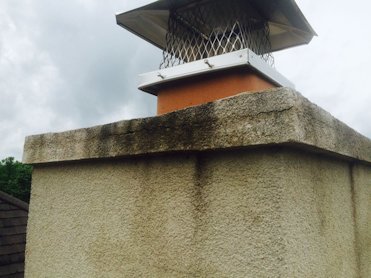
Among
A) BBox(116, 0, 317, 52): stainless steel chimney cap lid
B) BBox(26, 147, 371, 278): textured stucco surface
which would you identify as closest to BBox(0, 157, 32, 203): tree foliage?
BBox(116, 0, 317, 52): stainless steel chimney cap lid

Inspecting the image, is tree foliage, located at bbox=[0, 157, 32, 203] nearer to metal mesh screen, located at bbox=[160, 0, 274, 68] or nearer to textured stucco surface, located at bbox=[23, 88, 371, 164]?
metal mesh screen, located at bbox=[160, 0, 274, 68]

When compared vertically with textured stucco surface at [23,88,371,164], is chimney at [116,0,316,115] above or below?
above

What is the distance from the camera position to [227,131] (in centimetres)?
134

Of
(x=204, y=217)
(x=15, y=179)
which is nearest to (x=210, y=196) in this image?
(x=204, y=217)

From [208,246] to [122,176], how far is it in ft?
1.88

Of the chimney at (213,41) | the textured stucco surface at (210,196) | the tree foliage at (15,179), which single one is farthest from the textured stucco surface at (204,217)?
the tree foliage at (15,179)

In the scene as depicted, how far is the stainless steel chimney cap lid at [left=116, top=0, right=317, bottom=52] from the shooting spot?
10.9ft

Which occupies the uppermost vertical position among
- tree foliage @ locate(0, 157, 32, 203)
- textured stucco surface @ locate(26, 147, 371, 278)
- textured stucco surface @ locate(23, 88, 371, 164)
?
tree foliage @ locate(0, 157, 32, 203)

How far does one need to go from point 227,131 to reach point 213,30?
2321 millimetres

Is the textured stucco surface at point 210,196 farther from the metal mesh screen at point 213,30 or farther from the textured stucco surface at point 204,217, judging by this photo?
the metal mesh screen at point 213,30

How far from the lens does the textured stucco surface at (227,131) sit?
123 cm

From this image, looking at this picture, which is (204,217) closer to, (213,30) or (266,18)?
(213,30)

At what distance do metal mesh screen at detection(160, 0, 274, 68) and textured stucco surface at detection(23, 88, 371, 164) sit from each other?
1769 mm

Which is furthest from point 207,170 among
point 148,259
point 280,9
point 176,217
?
point 280,9
